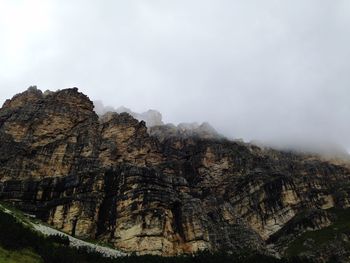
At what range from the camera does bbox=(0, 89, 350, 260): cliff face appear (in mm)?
106062

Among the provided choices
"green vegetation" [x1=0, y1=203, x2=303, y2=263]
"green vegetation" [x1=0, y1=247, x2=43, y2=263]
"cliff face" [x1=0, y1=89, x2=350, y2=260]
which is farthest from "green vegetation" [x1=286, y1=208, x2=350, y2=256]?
"green vegetation" [x1=0, y1=247, x2=43, y2=263]

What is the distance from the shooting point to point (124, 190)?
11400cm

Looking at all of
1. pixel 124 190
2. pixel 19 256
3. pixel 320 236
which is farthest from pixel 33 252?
pixel 320 236

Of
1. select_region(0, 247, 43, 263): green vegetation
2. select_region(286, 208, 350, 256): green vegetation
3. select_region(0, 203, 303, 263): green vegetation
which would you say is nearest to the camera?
select_region(0, 247, 43, 263): green vegetation

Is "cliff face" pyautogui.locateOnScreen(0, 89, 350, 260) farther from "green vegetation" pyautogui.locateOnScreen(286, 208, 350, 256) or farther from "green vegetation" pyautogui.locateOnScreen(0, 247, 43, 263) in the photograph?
"green vegetation" pyautogui.locateOnScreen(0, 247, 43, 263)

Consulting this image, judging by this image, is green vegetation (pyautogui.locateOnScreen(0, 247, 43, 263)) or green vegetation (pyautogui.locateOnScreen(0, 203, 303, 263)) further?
green vegetation (pyautogui.locateOnScreen(0, 203, 303, 263))

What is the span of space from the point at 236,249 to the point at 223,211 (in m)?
21.4

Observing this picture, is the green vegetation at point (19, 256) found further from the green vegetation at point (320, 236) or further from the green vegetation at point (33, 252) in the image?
the green vegetation at point (320, 236)

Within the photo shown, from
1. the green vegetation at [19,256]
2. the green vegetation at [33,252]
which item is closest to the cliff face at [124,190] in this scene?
the green vegetation at [33,252]

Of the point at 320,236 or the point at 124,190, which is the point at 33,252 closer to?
the point at 124,190

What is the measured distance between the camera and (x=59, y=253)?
60.3 m

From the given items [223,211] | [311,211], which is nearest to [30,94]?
[223,211]

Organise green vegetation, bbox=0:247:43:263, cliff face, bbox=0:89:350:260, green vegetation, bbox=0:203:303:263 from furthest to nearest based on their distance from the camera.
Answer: cliff face, bbox=0:89:350:260, green vegetation, bbox=0:203:303:263, green vegetation, bbox=0:247:43:263

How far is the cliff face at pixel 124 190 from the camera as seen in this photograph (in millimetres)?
106062
